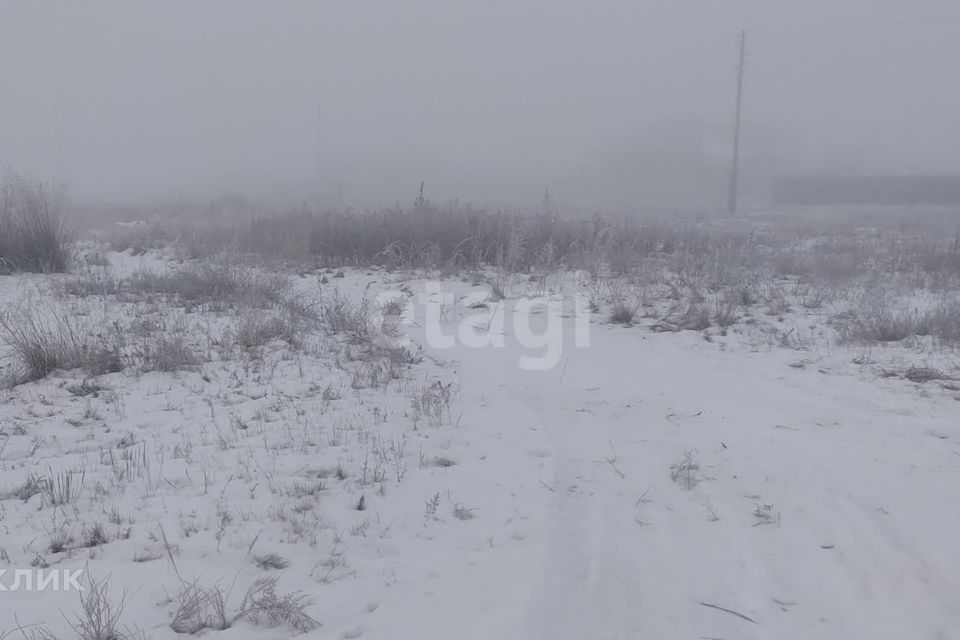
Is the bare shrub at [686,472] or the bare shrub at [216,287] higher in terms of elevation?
the bare shrub at [216,287]

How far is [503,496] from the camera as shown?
328cm

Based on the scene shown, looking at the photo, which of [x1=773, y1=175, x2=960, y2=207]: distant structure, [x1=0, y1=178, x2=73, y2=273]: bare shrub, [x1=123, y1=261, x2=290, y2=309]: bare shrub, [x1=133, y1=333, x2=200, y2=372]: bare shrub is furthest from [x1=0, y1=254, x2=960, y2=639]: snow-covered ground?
[x1=773, y1=175, x2=960, y2=207]: distant structure

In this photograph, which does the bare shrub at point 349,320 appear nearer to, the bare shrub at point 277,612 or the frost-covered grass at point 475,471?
the frost-covered grass at point 475,471

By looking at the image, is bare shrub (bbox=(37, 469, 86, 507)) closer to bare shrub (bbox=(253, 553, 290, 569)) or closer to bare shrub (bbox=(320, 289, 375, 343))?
bare shrub (bbox=(253, 553, 290, 569))

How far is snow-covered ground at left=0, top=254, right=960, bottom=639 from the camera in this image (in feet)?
7.82

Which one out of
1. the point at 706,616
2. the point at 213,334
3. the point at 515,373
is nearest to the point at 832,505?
the point at 706,616

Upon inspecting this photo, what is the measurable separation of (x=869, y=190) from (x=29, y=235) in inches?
1653

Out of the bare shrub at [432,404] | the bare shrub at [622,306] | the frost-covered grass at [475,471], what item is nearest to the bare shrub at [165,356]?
the frost-covered grass at [475,471]

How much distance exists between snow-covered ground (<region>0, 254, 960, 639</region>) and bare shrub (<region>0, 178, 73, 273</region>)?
5044 mm

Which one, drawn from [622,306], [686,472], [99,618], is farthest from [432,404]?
[622,306]

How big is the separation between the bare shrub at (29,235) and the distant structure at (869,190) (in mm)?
37571

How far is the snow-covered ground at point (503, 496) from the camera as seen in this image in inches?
93.8

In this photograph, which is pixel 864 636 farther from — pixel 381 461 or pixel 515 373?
pixel 515 373

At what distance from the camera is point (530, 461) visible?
3.71m
